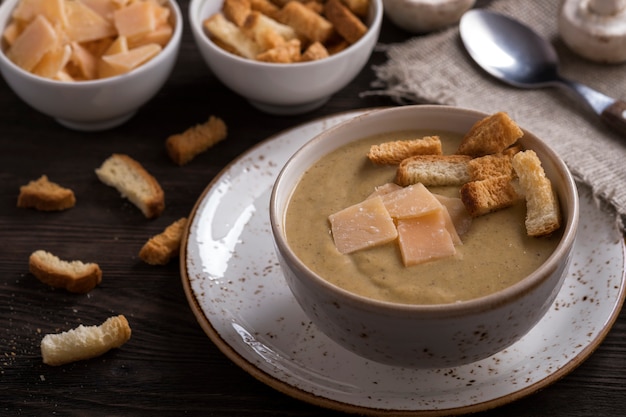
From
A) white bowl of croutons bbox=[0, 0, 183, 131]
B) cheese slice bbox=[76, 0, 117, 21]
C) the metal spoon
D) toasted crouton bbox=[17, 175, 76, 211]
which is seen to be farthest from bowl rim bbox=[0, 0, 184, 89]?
the metal spoon

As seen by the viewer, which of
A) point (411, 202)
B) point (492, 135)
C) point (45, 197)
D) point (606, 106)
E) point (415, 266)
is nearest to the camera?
point (415, 266)

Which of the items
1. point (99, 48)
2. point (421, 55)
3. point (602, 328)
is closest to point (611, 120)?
point (421, 55)

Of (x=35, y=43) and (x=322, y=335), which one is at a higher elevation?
(x=35, y=43)

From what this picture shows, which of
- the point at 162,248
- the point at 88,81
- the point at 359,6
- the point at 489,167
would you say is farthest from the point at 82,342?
the point at 359,6

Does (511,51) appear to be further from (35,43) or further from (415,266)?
(35,43)

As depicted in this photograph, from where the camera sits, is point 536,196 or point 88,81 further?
point 88,81

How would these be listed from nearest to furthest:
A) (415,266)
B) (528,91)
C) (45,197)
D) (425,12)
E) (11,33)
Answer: (415,266), (45,197), (11,33), (528,91), (425,12)

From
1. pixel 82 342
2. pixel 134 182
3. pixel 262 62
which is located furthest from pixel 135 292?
pixel 262 62

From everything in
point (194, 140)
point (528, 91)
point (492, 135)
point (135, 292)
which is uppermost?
point (492, 135)

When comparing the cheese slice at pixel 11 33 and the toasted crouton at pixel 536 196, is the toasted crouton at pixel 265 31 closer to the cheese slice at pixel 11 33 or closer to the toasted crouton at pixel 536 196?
the cheese slice at pixel 11 33
